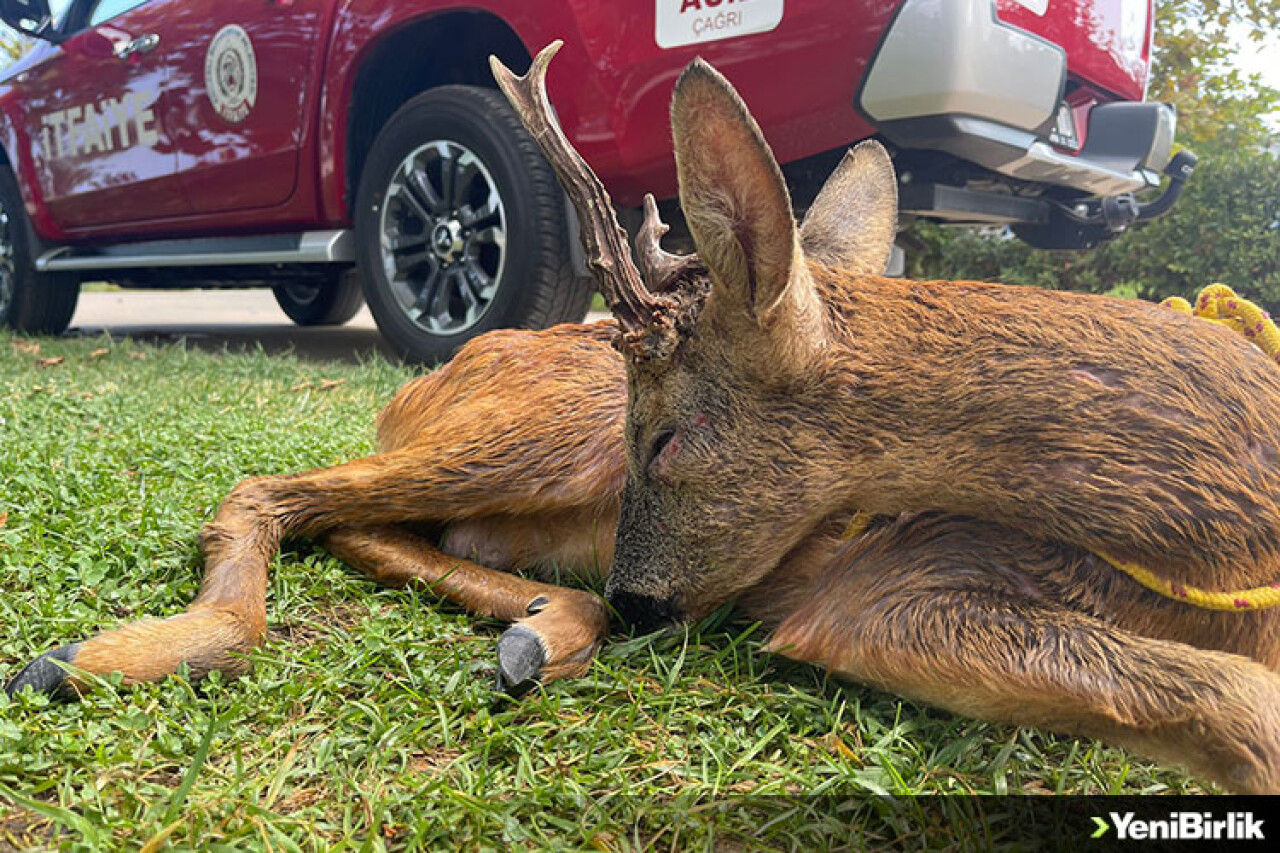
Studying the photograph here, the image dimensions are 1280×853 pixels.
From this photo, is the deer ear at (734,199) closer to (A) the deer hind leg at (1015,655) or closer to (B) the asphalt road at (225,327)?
(A) the deer hind leg at (1015,655)

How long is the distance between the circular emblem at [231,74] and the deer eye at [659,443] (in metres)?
4.78

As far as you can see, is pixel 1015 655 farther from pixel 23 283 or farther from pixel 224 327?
pixel 224 327

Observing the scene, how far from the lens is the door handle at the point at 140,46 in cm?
614

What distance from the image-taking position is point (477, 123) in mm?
4949

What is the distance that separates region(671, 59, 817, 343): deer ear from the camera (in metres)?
1.62

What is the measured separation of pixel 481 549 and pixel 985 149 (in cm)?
266

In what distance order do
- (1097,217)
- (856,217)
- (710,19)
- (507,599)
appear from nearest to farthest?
(507,599) → (856,217) → (710,19) → (1097,217)

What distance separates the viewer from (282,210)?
6027 mm

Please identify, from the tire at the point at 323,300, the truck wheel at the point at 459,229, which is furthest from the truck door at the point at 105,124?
the tire at the point at 323,300

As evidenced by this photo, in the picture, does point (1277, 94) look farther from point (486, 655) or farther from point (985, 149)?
point (486, 655)

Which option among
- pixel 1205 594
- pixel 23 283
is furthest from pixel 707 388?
pixel 23 283

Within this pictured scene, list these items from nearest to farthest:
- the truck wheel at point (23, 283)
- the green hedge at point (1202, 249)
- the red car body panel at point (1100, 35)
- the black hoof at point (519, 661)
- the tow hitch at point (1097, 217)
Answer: the black hoof at point (519, 661)
the red car body panel at point (1100, 35)
the tow hitch at point (1097, 217)
the truck wheel at point (23, 283)
the green hedge at point (1202, 249)

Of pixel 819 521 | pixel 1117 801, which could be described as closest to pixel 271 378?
pixel 819 521

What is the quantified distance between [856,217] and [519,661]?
1325 millimetres
